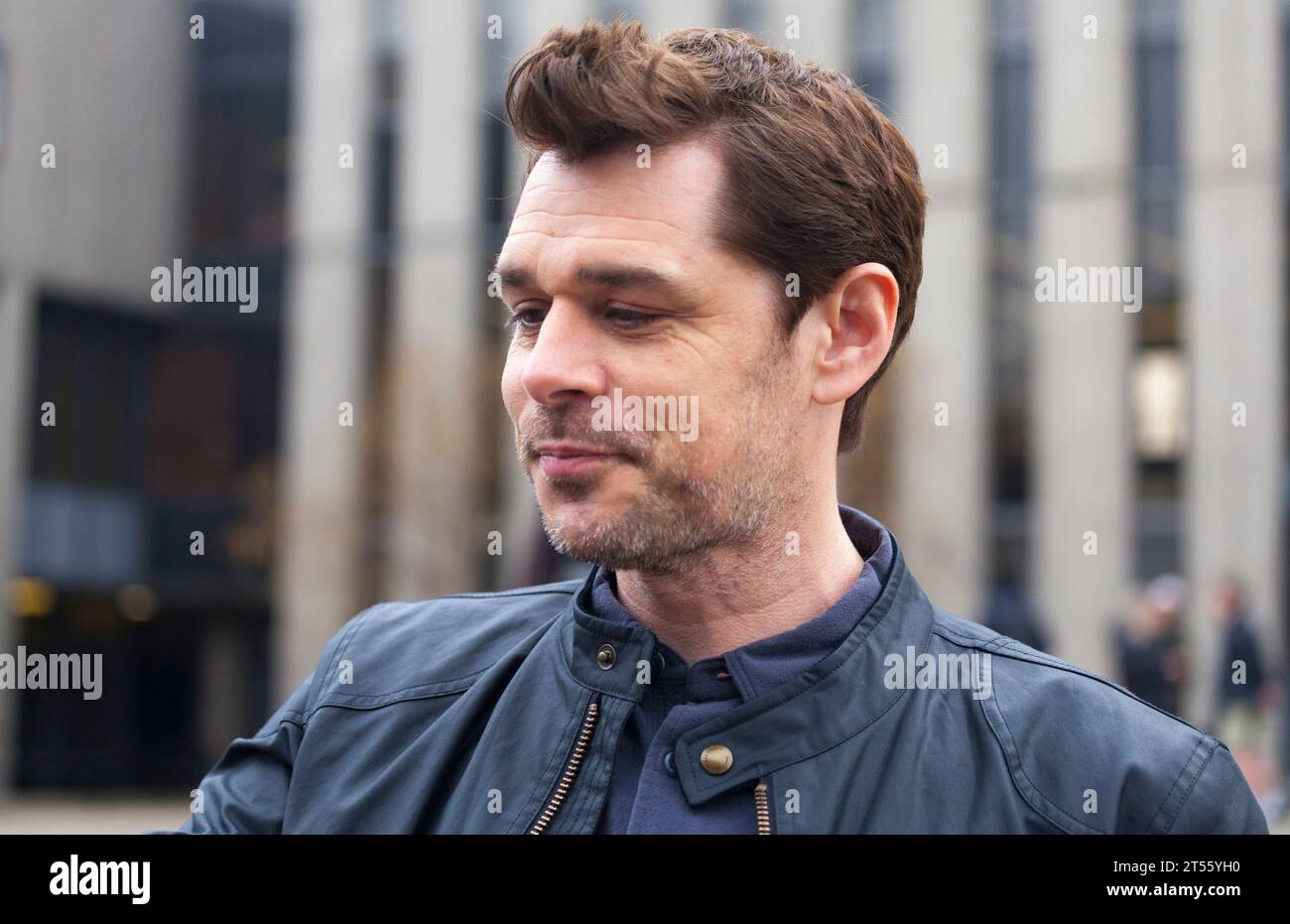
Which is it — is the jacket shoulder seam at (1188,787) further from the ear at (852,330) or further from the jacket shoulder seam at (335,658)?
the jacket shoulder seam at (335,658)

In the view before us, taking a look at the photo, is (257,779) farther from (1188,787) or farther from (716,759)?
(1188,787)

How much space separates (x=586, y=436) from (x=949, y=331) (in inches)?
718

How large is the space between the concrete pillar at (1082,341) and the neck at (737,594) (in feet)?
58.1

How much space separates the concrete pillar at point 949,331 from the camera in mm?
19734

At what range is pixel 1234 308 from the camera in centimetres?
1881

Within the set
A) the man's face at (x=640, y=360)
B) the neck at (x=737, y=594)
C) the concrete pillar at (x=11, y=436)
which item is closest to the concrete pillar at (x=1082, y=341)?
the concrete pillar at (x=11, y=436)

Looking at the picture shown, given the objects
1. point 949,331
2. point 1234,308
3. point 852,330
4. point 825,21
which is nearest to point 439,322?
point 825,21

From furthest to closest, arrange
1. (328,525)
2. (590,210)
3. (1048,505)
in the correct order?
(328,525) < (1048,505) < (590,210)

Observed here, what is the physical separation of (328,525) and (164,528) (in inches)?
109

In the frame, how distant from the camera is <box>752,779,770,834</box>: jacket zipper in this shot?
2.12 metres

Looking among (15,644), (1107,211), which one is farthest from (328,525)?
(1107,211)

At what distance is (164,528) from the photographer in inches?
885

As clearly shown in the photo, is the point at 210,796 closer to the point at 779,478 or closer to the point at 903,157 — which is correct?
the point at 779,478

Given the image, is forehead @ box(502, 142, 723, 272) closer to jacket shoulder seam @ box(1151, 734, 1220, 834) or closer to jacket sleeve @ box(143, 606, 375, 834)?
jacket sleeve @ box(143, 606, 375, 834)
